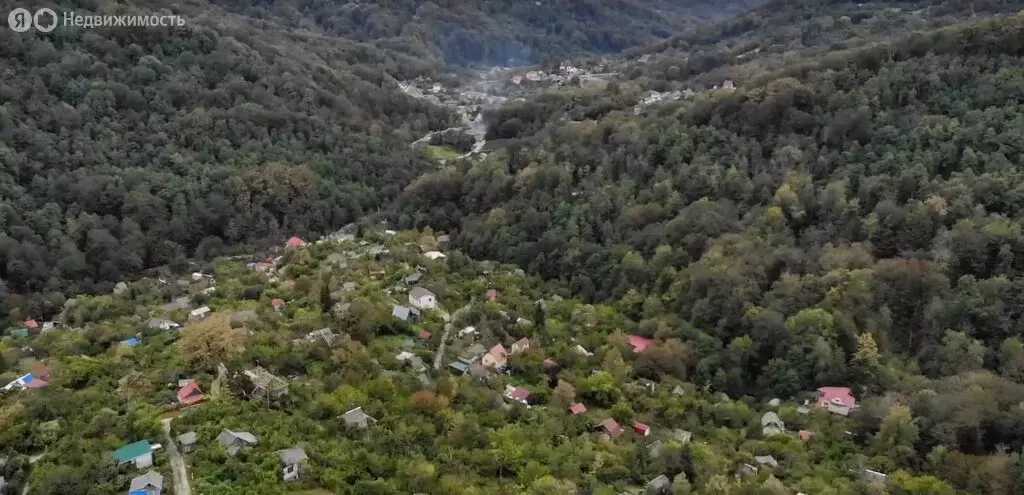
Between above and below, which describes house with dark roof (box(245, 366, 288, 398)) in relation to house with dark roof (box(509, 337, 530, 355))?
above

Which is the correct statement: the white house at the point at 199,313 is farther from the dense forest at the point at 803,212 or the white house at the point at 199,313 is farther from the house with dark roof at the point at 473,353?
the dense forest at the point at 803,212

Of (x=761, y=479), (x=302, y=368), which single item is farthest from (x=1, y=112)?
(x=761, y=479)

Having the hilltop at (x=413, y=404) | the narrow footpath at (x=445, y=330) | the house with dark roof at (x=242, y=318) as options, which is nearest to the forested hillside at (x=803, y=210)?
the hilltop at (x=413, y=404)

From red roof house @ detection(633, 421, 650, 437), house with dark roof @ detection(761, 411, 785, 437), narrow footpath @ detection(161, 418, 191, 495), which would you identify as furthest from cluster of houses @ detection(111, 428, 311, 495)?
house with dark roof @ detection(761, 411, 785, 437)

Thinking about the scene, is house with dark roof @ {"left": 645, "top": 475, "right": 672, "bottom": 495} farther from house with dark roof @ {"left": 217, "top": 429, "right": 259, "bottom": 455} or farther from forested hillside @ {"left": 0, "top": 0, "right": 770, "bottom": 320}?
forested hillside @ {"left": 0, "top": 0, "right": 770, "bottom": 320}

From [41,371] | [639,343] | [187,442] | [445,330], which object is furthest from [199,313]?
[639,343]
